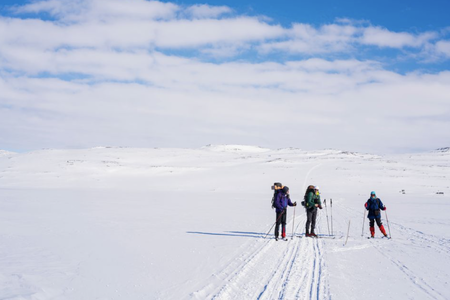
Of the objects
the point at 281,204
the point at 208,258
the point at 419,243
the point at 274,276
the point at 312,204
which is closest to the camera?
the point at 274,276

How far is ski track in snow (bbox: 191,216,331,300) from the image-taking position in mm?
6168

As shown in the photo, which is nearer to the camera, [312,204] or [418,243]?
[418,243]

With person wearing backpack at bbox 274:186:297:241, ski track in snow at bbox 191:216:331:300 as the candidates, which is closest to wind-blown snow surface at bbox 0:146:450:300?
ski track in snow at bbox 191:216:331:300

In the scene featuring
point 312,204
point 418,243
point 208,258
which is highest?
point 312,204

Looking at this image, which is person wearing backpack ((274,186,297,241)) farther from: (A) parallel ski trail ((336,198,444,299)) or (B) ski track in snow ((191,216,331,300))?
(A) parallel ski trail ((336,198,444,299))

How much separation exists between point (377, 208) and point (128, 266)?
8.69 meters

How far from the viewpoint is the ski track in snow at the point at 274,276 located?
617 cm

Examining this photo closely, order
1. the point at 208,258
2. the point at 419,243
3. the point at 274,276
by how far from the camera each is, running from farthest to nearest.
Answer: the point at 419,243, the point at 208,258, the point at 274,276

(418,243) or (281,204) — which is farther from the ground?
(281,204)

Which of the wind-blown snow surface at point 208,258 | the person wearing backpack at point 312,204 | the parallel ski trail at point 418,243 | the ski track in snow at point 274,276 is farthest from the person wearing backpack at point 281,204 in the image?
the parallel ski trail at point 418,243

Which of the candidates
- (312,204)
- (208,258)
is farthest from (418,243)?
(208,258)

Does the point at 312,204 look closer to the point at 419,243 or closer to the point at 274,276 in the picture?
the point at 419,243

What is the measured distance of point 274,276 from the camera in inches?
283

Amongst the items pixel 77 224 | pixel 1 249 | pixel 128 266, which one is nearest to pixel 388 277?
pixel 128 266
